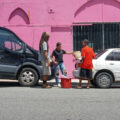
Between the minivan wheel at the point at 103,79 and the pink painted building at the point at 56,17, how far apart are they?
4.42m

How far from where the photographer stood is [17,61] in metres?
13.4

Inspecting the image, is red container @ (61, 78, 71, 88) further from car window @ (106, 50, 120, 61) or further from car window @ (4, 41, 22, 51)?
car window @ (4, 41, 22, 51)

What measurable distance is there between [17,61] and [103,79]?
2981mm

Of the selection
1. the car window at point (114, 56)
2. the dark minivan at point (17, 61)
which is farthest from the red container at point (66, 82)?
the car window at point (114, 56)

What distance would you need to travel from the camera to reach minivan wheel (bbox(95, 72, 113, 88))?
13234mm

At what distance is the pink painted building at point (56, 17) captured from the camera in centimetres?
1752

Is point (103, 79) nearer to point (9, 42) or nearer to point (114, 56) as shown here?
point (114, 56)

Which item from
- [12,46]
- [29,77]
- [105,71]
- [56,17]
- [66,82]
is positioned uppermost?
[56,17]

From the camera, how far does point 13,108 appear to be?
8422 mm

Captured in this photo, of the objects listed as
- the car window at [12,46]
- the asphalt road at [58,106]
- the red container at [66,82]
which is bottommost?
the asphalt road at [58,106]

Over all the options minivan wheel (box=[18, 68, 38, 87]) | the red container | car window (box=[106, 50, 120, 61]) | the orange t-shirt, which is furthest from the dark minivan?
car window (box=[106, 50, 120, 61])

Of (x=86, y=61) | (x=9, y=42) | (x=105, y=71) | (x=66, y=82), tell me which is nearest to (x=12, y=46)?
(x=9, y=42)

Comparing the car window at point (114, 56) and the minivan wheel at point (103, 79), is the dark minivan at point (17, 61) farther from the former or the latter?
the car window at point (114, 56)

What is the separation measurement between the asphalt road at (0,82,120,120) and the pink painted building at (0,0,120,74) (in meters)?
6.68
